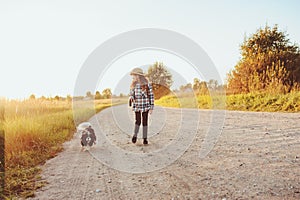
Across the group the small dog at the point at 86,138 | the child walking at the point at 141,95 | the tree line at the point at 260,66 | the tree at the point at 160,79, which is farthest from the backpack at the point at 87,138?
the tree at the point at 160,79

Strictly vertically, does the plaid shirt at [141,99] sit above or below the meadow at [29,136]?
above

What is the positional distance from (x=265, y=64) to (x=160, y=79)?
15.5m

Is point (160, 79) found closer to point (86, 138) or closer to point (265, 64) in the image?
point (265, 64)

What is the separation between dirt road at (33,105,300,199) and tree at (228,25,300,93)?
11.8 m

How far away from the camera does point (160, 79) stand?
33.7 meters

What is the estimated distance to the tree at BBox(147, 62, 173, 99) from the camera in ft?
104

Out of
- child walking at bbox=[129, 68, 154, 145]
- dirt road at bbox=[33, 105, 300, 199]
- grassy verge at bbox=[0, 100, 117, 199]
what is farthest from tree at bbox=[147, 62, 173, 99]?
dirt road at bbox=[33, 105, 300, 199]

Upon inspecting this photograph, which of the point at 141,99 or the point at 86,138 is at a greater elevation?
the point at 141,99

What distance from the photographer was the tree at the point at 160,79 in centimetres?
3169

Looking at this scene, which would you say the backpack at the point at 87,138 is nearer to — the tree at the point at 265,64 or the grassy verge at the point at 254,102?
the grassy verge at the point at 254,102

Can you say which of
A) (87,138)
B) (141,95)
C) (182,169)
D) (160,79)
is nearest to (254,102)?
(141,95)

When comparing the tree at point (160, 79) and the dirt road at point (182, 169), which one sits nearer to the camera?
the dirt road at point (182, 169)

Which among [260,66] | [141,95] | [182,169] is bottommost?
[182,169]

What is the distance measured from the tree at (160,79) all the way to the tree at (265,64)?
1071cm
